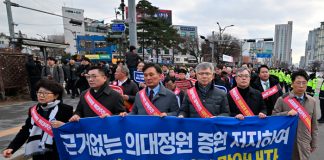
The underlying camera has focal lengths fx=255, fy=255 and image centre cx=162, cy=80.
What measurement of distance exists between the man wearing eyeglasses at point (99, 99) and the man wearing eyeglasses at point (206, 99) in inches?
31.1

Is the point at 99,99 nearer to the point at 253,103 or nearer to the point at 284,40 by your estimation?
the point at 253,103

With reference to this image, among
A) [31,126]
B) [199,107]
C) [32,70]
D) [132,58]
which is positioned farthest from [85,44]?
[199,107]

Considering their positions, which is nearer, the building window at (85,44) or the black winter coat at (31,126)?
the black winter coat at (31,126)

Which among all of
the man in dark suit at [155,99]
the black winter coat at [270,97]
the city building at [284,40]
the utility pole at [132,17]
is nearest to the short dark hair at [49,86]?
the man in dark suit at [155,99]

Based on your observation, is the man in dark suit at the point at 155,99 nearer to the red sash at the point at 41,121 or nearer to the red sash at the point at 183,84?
the red sash at the point at 41,121

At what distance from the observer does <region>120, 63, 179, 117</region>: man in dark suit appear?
3113mm

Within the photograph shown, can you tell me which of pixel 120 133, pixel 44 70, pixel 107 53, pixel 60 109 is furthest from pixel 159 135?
pixel 107 53

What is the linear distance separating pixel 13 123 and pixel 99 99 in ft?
15.8

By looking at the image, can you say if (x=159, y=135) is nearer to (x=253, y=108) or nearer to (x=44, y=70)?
(x=253, y=108)

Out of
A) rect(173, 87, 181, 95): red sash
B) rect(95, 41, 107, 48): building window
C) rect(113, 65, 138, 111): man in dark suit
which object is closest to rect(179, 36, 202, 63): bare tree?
rect(95, 41, 107, 48): building window

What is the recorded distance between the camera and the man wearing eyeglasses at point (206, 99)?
9.88 ft

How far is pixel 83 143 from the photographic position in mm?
3020

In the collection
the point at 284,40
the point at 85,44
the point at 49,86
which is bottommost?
the point at 49,86

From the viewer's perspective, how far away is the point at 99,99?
3055 millimetres
